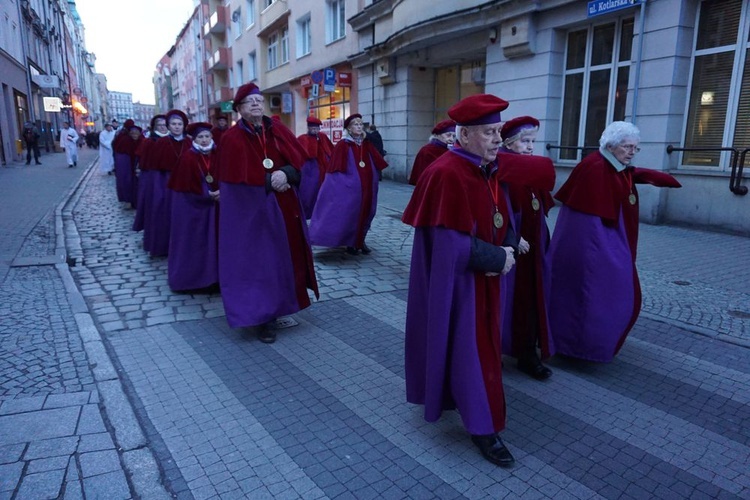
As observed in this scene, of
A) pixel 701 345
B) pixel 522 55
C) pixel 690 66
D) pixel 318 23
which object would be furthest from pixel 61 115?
pixel 701 345

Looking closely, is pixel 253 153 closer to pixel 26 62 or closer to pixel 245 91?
pixel 245 91

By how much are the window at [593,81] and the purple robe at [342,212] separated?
5723mm

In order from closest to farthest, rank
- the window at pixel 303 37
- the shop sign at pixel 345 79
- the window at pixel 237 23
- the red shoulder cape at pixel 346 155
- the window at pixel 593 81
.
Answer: the red shoulder cape at pixel 346 155 < the window at pixel 593 81 < the shop sign at pixel 345 79 < the window at pixel 303 37 < the window at pixel 237 23

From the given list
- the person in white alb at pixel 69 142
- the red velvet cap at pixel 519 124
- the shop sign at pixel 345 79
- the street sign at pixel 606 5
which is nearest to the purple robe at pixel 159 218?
the red velvet cap at pixel 519 124

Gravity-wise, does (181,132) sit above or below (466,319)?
above

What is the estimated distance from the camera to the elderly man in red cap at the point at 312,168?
9648 mm

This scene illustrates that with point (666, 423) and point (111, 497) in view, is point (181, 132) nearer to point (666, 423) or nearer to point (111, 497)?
point (111, 497)

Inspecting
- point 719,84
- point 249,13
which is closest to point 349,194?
point 719,84

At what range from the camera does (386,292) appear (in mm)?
6055

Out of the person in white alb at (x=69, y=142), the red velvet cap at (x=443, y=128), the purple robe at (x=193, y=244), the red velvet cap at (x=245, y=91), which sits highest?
the red velvet cap at (x=245, y=91)

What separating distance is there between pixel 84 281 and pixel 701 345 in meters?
6.41

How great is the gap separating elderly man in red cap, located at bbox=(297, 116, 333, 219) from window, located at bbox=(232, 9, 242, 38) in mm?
29044

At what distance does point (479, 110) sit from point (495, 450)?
179 centimetres

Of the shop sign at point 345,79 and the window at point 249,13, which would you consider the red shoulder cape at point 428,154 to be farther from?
the window at point 249,13
